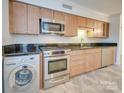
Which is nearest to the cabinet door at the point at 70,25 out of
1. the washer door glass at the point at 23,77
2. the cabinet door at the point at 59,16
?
the cabinet door at the point at 59,16

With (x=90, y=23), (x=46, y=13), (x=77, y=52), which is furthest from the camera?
(x=90, y=23)

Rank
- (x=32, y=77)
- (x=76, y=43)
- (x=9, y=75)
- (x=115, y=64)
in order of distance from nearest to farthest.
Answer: (x=9, y=75)
(x=32, y=77)
(x=76, y=43)
(x=115, y=64)

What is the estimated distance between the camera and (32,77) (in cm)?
276

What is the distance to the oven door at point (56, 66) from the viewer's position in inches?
126

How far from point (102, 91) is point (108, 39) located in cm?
427

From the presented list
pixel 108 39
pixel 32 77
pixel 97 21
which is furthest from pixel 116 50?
pixel 32 77

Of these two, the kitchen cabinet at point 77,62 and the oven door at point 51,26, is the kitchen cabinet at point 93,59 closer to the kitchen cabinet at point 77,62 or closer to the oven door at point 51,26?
the kitchen cabinet at point 77,62

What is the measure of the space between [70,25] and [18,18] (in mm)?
1913

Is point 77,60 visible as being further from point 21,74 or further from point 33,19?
point 21,74

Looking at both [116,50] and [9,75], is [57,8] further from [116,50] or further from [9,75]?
[116,50]

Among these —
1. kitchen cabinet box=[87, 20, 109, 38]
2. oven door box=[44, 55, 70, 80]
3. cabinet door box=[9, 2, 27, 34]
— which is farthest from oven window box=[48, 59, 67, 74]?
kitchen cabinet box=[87, 20, 109, 38]

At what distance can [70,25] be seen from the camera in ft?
14.5

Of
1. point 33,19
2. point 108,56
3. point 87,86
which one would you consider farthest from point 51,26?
point 108,56

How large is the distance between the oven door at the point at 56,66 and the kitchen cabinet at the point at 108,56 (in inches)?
103
